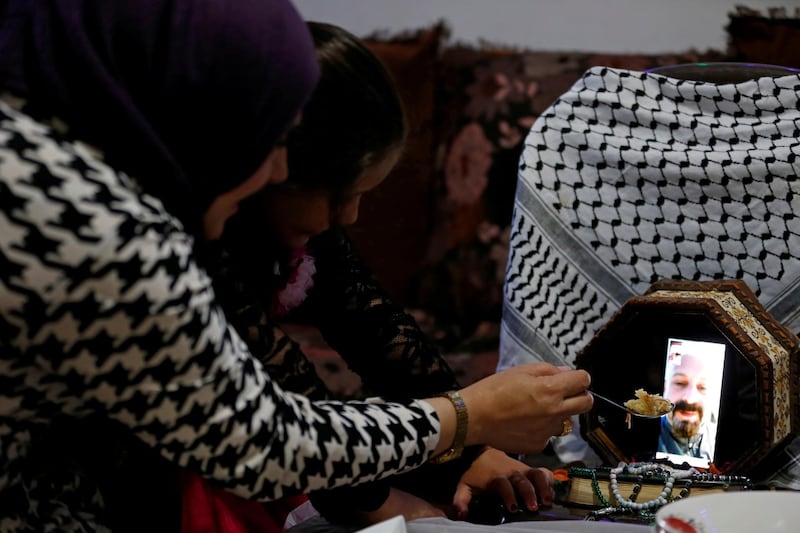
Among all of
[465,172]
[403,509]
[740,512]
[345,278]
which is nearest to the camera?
[740,512]

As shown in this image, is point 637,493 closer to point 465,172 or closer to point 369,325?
point 369,325

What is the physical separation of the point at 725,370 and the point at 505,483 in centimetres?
30

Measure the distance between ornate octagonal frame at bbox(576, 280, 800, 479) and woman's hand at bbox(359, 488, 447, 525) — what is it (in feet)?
0.76

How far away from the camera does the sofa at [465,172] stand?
2068mm

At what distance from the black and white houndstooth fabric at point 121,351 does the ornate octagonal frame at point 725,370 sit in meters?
0.44

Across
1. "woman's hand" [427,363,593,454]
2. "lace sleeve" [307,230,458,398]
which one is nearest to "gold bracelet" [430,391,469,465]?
"woman's hand" [427,363,593,454]

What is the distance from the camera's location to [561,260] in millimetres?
1391

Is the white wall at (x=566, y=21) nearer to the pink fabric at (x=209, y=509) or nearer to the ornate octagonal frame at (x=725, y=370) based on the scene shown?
the ornate octagonal frame at (x=725, y=370)

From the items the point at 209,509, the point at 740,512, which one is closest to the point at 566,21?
the point at 209,509

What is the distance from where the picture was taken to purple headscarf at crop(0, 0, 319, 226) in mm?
664

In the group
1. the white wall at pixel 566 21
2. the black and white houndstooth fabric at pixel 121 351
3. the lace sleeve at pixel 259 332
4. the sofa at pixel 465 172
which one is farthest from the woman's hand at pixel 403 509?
the white wall at pixel 566 21

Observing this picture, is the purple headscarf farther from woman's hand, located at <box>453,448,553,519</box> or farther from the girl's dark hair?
woman's hand, located at <box>453,448,553,519</box>

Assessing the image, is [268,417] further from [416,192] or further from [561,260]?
[416,192]

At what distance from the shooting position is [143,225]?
64 centimetres
